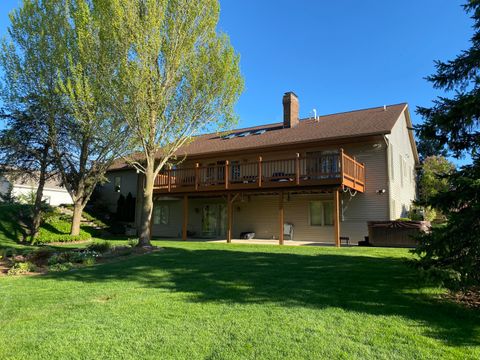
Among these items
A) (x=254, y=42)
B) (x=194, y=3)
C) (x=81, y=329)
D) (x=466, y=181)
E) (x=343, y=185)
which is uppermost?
(x=254, y=42)

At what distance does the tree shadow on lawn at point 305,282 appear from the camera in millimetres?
5008

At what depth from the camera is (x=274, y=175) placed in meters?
17.1

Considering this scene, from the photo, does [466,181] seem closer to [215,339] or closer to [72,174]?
[215,339]

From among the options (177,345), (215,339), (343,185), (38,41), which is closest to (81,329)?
(177,345)

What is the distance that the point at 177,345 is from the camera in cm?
392

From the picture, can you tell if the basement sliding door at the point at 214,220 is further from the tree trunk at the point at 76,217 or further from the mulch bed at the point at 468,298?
the mulch bed at the point at 468,298

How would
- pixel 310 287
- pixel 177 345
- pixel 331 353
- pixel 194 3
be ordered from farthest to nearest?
pixel 194 3
pixel 310 287
pixel 177 345
pixel 331 353

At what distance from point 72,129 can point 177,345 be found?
1614 centimetres

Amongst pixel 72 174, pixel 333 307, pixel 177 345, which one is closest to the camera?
pixel 177 345

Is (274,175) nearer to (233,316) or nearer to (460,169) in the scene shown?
(460,169)

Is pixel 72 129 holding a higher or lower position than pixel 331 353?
higher

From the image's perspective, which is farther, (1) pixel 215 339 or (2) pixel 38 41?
(2) pixel 38 41

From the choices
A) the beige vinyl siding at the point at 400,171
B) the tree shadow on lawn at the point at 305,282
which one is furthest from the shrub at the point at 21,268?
the beige vinyl siding at the point at 400,171

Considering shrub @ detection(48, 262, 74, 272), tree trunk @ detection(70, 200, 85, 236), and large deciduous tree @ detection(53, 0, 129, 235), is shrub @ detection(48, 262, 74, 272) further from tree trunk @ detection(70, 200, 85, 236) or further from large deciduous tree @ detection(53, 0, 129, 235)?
tree trunk @ detection(70, 200, 85, 236)
